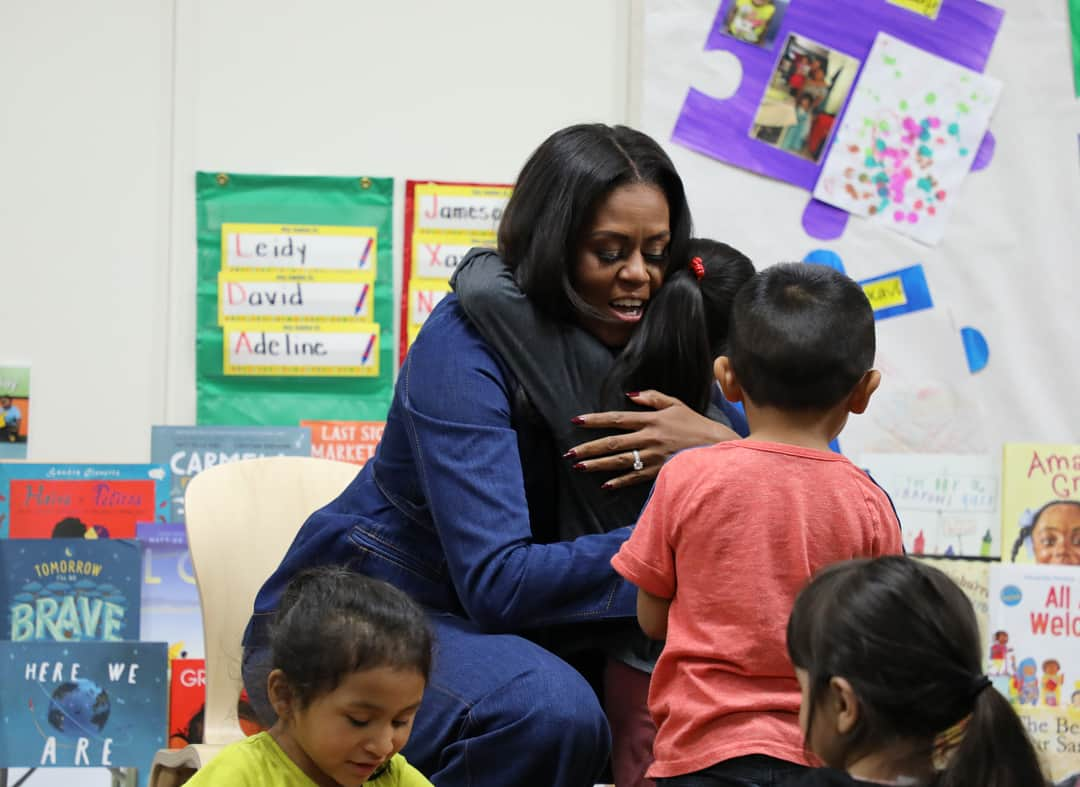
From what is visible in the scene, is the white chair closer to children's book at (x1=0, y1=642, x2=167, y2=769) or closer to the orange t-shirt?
children's book at (x1=0, y1=642, x2=167, y2=769)

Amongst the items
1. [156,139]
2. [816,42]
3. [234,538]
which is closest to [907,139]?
[816,42]

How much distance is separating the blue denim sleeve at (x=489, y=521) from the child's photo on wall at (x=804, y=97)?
1.31 metres

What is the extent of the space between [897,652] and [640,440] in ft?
2.04

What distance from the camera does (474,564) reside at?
5.03 feet

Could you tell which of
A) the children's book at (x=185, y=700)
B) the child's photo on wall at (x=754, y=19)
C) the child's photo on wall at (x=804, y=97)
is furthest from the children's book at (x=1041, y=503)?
the children's book at (x=185, y=700)

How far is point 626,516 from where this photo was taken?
1.65 m

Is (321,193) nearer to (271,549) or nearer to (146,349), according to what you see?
(146,349)

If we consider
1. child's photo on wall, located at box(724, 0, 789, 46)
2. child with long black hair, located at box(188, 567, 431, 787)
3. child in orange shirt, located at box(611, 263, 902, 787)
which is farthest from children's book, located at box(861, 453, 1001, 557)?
child with long black hair, located at box(188, 567, 431, 787)

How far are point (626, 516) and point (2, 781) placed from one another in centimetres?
125

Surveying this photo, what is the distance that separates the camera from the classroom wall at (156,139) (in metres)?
2.53

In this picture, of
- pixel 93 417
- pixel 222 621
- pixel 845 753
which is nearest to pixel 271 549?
pixel 222 621

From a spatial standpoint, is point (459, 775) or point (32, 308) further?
point (32, 308)

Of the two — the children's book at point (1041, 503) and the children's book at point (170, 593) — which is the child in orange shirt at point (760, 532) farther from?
the children's book at point (1041, 503)

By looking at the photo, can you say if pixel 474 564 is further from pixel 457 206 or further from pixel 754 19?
pixel 754 19
